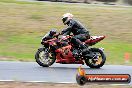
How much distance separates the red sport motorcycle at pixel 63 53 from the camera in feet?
58.4

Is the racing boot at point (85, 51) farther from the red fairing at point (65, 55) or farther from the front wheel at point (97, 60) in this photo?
the red fairing at point (65, 55)

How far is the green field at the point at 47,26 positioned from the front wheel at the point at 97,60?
2812mm

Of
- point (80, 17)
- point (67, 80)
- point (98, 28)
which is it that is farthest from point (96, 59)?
point (80, 17)

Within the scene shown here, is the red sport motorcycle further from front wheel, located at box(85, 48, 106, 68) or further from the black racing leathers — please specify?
the black racing leathers

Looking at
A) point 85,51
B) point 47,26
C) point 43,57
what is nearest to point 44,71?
point 43,57

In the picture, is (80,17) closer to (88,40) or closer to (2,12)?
(2,12)

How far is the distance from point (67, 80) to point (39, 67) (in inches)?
112

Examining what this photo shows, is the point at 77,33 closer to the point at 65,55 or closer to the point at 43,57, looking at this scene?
the point at 65,55

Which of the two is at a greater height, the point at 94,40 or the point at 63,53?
the point at 94,40

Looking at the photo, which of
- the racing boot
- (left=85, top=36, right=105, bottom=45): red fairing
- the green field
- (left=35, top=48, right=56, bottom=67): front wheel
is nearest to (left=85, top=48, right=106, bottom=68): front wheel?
the racing boot

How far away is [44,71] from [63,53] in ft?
4.96

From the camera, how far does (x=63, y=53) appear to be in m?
18.0

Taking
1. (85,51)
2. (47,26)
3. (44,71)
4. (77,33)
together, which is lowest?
(47,26)

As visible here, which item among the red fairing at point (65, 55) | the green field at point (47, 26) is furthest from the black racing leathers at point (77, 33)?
the green field at point (47, 26)
